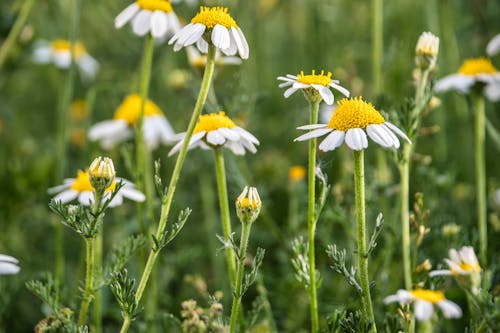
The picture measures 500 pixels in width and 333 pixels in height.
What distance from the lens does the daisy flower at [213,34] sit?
161 cm

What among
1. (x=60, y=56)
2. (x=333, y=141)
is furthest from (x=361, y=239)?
(x=60, y=56)

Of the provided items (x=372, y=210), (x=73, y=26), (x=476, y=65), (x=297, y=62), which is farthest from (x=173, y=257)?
(x=297, y=62)

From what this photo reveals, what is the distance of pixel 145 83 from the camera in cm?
216

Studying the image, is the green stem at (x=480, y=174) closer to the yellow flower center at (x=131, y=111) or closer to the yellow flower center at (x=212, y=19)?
the yellow flower center at (x=212, y=19)

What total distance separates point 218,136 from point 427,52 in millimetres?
689

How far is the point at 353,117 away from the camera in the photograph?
1.62m

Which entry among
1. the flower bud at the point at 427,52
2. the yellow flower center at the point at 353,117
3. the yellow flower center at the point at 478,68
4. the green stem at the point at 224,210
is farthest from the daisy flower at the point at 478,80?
the green stem at the point at 224,210

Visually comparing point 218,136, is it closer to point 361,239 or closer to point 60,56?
point 361,239

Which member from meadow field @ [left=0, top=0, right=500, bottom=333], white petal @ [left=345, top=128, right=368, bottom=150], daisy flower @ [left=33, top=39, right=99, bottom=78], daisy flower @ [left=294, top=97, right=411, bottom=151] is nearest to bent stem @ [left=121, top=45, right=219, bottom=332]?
meadow field @ [left=0, top=0, right=500, bottom=333]

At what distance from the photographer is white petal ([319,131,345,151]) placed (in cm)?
155

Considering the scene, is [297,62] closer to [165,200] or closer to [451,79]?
[451,79]

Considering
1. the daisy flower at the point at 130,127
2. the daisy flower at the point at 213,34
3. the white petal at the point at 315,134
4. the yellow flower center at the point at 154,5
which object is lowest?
the white petal at the point at 315,134

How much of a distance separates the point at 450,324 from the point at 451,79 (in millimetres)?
958

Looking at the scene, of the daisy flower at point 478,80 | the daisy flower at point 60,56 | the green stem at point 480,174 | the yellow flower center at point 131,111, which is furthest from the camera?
the daisy flower at point 60,56
